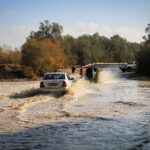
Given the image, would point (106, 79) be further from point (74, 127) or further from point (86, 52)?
point (86, 52)

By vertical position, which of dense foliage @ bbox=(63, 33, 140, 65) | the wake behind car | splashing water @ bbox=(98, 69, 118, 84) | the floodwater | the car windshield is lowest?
the floodwater

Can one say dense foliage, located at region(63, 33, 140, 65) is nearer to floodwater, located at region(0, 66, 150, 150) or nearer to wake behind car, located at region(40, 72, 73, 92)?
wake behind car, located at region(40, 72, 73, 92)

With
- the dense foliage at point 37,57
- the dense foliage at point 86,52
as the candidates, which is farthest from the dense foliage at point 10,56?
the dense foliage at point 86,52

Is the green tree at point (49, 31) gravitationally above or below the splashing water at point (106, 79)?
above

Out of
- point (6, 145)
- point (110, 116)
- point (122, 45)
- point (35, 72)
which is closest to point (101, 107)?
point (110, 116)

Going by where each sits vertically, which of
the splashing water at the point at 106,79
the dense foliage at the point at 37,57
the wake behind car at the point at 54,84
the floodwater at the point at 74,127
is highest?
the dense foliage at the point at 37,57

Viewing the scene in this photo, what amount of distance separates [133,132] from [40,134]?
8.23 feet

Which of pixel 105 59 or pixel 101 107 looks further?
pixel 105 59

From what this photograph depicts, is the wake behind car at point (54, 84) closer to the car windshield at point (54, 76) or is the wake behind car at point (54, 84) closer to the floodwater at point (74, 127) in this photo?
the car windshield at point (54, 76)

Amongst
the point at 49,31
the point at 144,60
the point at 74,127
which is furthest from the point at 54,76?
the point at 49,31

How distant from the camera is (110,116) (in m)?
11.2

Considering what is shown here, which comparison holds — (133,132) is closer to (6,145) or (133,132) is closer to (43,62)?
(6,145)

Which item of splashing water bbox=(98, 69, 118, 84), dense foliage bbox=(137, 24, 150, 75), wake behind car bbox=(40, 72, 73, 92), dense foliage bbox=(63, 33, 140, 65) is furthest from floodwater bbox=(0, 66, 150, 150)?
dense foliage bbox=(63, 33, 140, 65)

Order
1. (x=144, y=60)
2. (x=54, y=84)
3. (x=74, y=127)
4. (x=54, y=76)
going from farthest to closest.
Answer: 1. (x=144, y=60)
2. (x=54, y=76)
3. (x=54, y=84)
4. (x=74, y=127)
